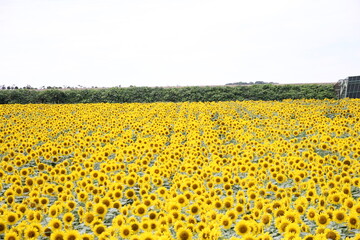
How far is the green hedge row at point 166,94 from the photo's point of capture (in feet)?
102

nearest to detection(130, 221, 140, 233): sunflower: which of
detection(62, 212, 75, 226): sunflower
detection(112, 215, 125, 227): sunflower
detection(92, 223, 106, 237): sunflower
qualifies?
detection(112, 215, 125, 227): sunflower

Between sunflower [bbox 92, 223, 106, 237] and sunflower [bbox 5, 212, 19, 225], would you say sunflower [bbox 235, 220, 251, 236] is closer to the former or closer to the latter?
sunflower [bbox 92, 223, 106, 237]

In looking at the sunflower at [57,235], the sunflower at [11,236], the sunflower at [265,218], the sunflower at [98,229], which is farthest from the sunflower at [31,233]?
the sunflower at [265,218]

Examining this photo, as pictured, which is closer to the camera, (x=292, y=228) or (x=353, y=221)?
(x=292, y=228)

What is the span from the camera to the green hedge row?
31.0 meters

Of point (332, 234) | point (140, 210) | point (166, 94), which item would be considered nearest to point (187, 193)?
point (140, 210)

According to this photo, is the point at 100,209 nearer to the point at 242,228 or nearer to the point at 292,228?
the point at 242,228

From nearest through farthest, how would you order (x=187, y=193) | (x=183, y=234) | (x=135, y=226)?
(x=183, y=234) → (x=135, y=226) → (x=187, y=193)

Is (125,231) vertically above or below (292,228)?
below

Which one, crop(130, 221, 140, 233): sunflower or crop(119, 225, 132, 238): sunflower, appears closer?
crop(119, 225, 132, 238): sunflower

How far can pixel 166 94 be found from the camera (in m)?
32.2

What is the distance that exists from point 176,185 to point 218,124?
8.95 metres

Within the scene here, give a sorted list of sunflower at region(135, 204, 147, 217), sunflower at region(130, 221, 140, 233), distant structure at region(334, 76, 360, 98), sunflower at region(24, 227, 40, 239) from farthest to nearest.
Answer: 1. distant structure at region(334, 76, 360, 98)
2. sunflower at region(135, 204, 147, 217)
3. sunflower at region(24, 227, 40, 239)
4. sunflower at region(130, 221, 140, 233)

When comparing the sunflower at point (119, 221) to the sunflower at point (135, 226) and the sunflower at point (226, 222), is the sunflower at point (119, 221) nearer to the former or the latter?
the sunflower at point (135, 226)
